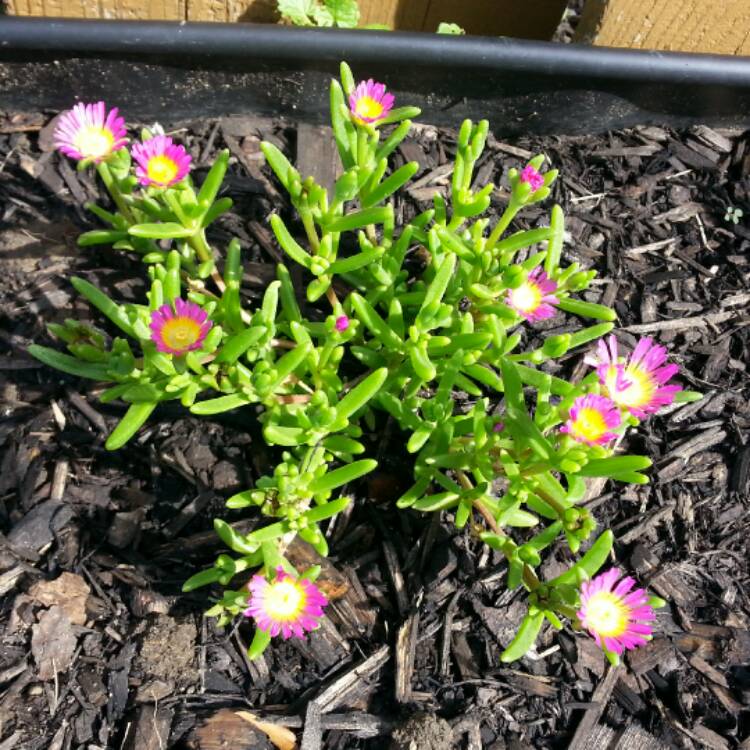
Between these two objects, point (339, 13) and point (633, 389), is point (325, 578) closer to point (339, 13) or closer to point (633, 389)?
point (633, 389)

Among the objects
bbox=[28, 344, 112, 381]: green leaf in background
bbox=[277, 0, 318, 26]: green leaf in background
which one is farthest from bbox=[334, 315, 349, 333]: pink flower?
bbox=[277, 0, 318, 26]: green leaf in background

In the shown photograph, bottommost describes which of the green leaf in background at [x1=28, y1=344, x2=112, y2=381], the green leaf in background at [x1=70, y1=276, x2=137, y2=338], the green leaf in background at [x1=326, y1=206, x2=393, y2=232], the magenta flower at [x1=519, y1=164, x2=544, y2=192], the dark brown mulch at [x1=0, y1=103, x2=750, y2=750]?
the dark brown mulch at [x1=0, y1=103, x2=750, y2=750]

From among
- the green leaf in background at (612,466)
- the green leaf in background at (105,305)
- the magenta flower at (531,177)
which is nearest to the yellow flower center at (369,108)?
the magenta flower at (531,177)

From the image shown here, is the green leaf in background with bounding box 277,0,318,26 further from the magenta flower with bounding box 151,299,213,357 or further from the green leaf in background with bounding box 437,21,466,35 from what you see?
the magenta flower with bounding box 151,299,213,357

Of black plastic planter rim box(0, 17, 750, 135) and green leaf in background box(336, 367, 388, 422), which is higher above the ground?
black plastic planter rim box(0, 17, 750, 135)

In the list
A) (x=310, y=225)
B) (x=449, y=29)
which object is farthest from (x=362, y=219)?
(x=449, y=29)

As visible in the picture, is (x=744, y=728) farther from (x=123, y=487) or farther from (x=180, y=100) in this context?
(x=180, y=100)

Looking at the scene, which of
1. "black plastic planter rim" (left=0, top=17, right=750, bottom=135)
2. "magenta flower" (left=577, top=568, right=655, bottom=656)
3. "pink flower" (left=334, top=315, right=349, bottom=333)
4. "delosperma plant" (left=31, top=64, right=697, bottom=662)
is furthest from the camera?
"black plastic planter rim" (left=0, top=17, right=750, bottom=135)

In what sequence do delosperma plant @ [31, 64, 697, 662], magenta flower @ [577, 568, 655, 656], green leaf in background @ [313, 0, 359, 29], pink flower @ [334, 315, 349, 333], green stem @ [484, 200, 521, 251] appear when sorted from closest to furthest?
magenta flower @ [577, 568, 655, 656] < delosperma plant @ [31, 64, 697, 662] < pink flower @ [334, 315, 349, 333] < green stem @ [484, 200, 521, 251] < green leaf in background @ [313, 0, 359, 29]
